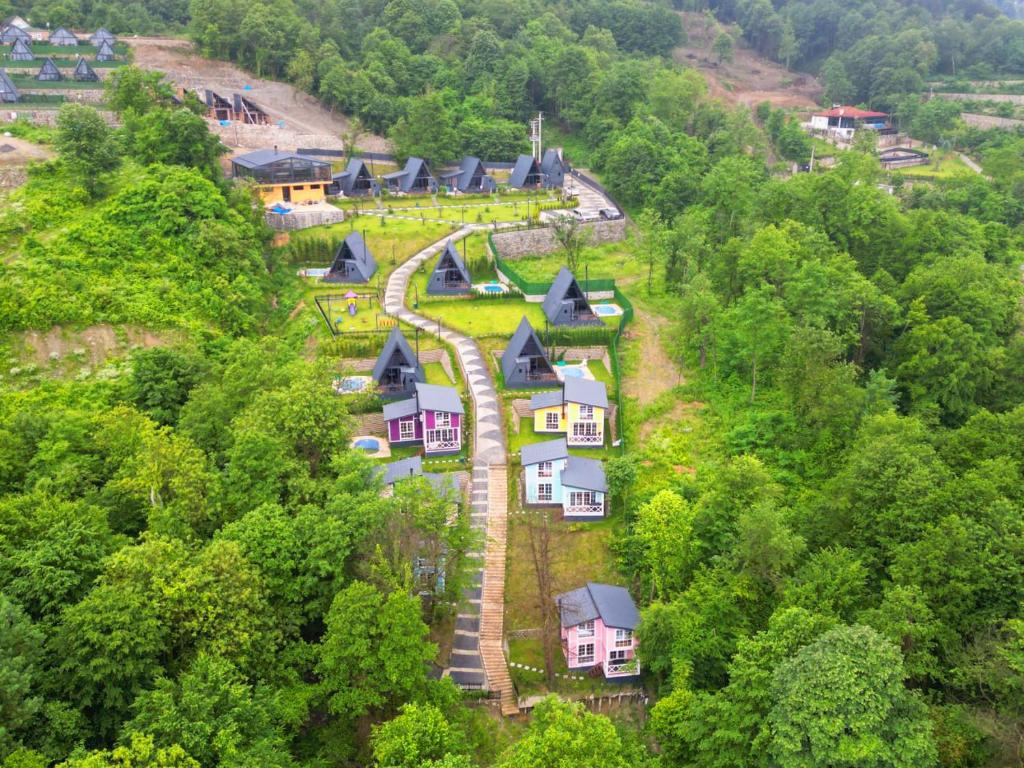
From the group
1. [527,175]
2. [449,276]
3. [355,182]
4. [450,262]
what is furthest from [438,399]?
[527,175]

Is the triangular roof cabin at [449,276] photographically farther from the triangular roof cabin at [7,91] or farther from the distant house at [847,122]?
the distant house at [847,122]

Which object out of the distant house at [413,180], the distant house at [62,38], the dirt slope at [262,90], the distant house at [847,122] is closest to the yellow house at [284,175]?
the distant house at [413,180]

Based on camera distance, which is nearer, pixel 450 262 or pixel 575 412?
pixel 575 412

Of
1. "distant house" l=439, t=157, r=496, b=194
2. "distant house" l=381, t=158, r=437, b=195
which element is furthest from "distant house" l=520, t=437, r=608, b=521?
"distant house" l=439, t=157, r=496, b=194

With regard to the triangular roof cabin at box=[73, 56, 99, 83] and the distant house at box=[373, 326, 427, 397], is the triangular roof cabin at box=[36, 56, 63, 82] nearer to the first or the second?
the triangular roof cabin at box=[73, 56, 99, 83]

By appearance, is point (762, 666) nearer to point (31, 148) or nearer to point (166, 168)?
point (166, 168)

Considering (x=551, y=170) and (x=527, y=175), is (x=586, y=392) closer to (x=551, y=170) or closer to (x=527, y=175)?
(x=527, y=175)
